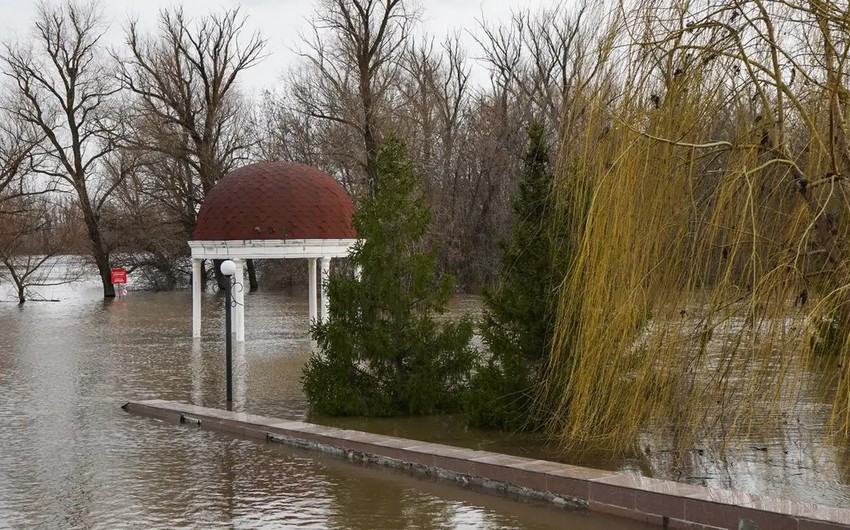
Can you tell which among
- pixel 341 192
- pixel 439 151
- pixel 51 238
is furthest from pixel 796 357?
pixel 51 238

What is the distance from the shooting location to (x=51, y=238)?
5475 centimetres

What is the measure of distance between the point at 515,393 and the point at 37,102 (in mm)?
42448

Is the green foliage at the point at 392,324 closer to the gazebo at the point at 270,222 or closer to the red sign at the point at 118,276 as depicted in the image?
the gazebo at the point at 270,222

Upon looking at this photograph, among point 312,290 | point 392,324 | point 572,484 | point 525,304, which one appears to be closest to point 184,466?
point 392,324

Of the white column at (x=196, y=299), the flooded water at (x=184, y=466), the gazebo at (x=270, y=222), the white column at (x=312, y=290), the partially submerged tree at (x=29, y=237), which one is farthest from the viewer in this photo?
the partially submerged tree at (x=29, y=237)

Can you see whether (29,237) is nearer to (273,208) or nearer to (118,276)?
(118,276)

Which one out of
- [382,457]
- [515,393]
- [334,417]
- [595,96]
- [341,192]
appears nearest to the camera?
[595,96]

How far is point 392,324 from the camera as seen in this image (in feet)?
48.4

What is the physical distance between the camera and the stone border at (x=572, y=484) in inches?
305

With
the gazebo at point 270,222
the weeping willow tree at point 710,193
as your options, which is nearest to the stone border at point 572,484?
the weeping willow tree at point 710,193

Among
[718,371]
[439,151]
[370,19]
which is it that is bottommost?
[718,371]

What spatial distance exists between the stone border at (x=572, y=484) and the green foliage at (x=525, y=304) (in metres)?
1.59

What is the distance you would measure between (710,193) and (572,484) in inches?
105

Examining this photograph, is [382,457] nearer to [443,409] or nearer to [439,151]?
[443,409]
